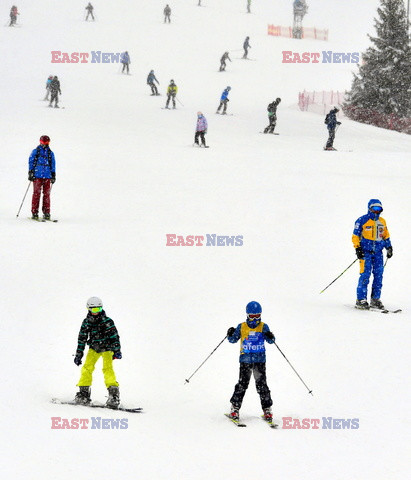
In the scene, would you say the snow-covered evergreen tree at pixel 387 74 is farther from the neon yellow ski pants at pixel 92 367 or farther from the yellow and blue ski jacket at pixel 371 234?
the neon yellow ski pants at pixel 92 367

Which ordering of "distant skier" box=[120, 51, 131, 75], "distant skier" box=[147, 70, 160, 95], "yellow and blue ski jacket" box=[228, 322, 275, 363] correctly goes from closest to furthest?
"yellow and blue ski jacket" box=[228, 322, 275, 363] → "distant skier" box=[147, 70, 160, 95] → "distant skier" box=[120, 51, 131, 75]

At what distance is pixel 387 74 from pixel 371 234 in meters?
32.5

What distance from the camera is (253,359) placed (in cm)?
789

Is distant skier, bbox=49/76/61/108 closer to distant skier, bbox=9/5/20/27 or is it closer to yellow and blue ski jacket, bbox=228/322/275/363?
distant skier, bbox=9/5/20/27

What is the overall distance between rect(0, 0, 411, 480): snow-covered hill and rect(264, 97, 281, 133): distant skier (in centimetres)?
52

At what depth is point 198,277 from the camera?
1303 cm

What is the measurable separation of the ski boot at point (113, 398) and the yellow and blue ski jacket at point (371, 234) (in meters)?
4.94

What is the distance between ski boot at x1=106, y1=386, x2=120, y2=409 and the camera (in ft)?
26.0

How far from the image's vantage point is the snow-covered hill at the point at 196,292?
7148 millimetres

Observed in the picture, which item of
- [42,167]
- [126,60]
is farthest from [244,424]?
[126,60]

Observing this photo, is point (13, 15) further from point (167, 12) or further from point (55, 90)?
point (55, 90)

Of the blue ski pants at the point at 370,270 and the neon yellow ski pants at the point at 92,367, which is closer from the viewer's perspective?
the neon yellow ski pants at the point at 92,367

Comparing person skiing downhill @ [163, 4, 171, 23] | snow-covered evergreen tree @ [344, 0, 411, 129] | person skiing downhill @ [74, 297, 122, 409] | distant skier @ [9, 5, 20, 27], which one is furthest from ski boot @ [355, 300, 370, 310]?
person skiing downhill @ [163, 4, 171, 23]

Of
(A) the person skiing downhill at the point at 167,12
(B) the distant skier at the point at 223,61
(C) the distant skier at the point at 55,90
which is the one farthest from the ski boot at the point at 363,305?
(A) the person skiing downhill at the point at 167,12
